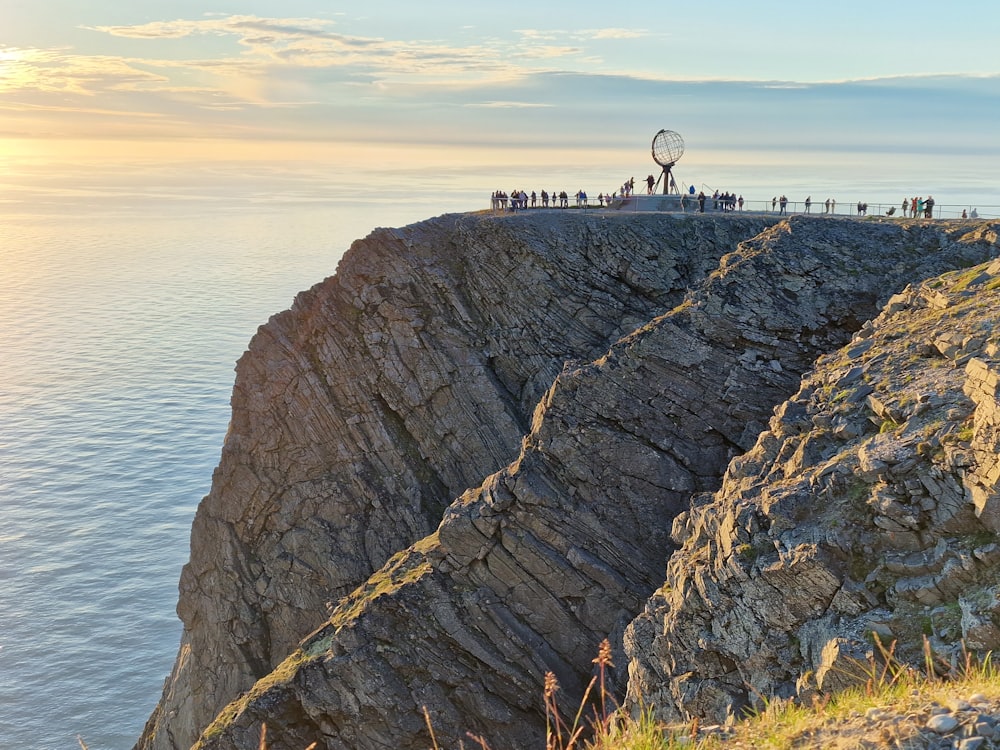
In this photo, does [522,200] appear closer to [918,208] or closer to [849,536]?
[918,208]

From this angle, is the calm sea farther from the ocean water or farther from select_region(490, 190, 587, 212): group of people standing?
select_region(490, 190, 587, 212): group of people standing

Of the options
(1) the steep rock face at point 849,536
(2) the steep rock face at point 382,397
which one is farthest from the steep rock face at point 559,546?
(2) the steep rock face at point 382,397

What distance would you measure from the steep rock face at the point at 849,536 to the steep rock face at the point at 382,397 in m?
17.2

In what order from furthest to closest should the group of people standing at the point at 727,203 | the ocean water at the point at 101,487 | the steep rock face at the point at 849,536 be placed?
the ocean water at the point at 101,487 < the group of people standing at the point at 727,203 < the steep rock face at the point at 849,536

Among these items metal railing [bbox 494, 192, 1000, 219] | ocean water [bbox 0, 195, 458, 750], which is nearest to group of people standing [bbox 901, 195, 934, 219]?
metal railing [bbox 494, 192, 1000, 219]

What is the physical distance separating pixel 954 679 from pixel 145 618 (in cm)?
6296

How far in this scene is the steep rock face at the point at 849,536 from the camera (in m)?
14.7

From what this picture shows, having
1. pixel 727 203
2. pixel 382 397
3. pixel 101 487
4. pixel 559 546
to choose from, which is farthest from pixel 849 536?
pixel 101 487

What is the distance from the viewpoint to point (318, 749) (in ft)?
86.5

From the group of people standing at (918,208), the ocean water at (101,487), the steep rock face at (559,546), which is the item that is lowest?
the ocean water at (101,487)

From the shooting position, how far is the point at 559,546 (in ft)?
85.4

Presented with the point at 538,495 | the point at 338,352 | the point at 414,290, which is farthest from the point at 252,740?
the point at 414,290

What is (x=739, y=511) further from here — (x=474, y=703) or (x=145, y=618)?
(x=145, y=618)

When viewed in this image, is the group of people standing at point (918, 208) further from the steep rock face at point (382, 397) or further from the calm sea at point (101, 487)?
the calm sea at point (101, 487)
